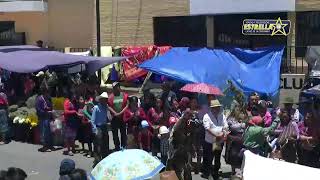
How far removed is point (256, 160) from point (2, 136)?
11.2 m

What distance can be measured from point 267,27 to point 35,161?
800 cm

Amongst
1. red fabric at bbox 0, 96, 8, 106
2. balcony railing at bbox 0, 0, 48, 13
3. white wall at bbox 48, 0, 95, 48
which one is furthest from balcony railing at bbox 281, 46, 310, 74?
balcony railing at bbox 0, 0, 48, 13

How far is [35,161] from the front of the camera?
13531 mm

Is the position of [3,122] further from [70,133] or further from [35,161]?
[35,161]

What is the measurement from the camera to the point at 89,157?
45.6 ft

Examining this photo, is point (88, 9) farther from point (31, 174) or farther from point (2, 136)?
point (31, 174)

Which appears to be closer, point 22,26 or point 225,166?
point 225,166

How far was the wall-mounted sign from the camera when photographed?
17.6 m

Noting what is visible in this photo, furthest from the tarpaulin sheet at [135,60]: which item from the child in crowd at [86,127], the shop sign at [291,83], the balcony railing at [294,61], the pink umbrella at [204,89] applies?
the pink umbrella at [204,89]

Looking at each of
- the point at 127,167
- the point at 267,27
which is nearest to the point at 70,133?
the point at 267,27

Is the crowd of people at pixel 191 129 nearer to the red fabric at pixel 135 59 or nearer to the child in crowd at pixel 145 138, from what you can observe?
the child in crowd at pixel 145 138

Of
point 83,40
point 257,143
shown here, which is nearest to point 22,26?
point 83,40

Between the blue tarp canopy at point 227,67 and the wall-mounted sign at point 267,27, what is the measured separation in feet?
5.27

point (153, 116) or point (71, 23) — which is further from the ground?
point (71, 23)
